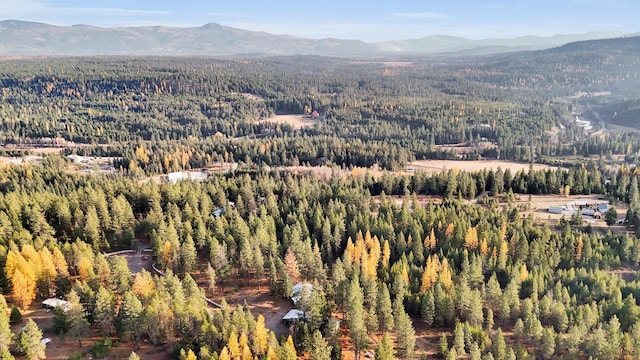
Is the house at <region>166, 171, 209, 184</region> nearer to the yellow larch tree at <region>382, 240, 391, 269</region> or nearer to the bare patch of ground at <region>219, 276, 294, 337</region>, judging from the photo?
the bare patch of ground at <region>219, 276, 294, 337</region>

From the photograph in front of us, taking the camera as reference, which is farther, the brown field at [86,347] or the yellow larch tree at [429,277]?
the yellow larch tree at [429,277]

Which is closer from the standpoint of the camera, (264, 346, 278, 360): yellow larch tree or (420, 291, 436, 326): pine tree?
(264, 346, 278, 360): yellow larch tree

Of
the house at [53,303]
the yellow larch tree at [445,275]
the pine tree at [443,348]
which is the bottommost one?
the pine tree at [443,348]

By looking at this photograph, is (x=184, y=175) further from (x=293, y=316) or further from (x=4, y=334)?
(x=4, y=334)

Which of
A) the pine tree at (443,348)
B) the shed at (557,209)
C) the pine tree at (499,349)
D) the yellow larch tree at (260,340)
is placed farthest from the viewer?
the shed at (557,209)

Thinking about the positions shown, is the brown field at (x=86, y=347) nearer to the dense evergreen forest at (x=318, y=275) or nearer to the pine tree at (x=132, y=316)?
the dense evergreen forest at (x=318, y=275)

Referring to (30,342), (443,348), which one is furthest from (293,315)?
(30,342)

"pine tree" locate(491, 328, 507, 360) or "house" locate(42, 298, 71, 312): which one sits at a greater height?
"house" locate(42, 298, 71, 312)

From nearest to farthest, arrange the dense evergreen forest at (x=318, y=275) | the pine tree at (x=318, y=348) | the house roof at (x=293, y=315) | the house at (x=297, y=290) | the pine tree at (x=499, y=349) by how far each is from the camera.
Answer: the pine tree at (x=318, y=348) < the dense evergreen forest at (x=318, y=275) < the pine tree at (x=499, y=349) < the house roof at (x=293, y=315) < the house at (x=297, y=290)

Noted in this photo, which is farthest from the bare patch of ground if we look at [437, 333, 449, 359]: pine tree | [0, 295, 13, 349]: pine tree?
[0, 295, 13, 349]: pine tree

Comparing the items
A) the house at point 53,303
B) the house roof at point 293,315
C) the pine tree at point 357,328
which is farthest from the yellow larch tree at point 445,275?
the house at point 53,303

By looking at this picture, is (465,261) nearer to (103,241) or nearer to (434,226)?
(434,226)
